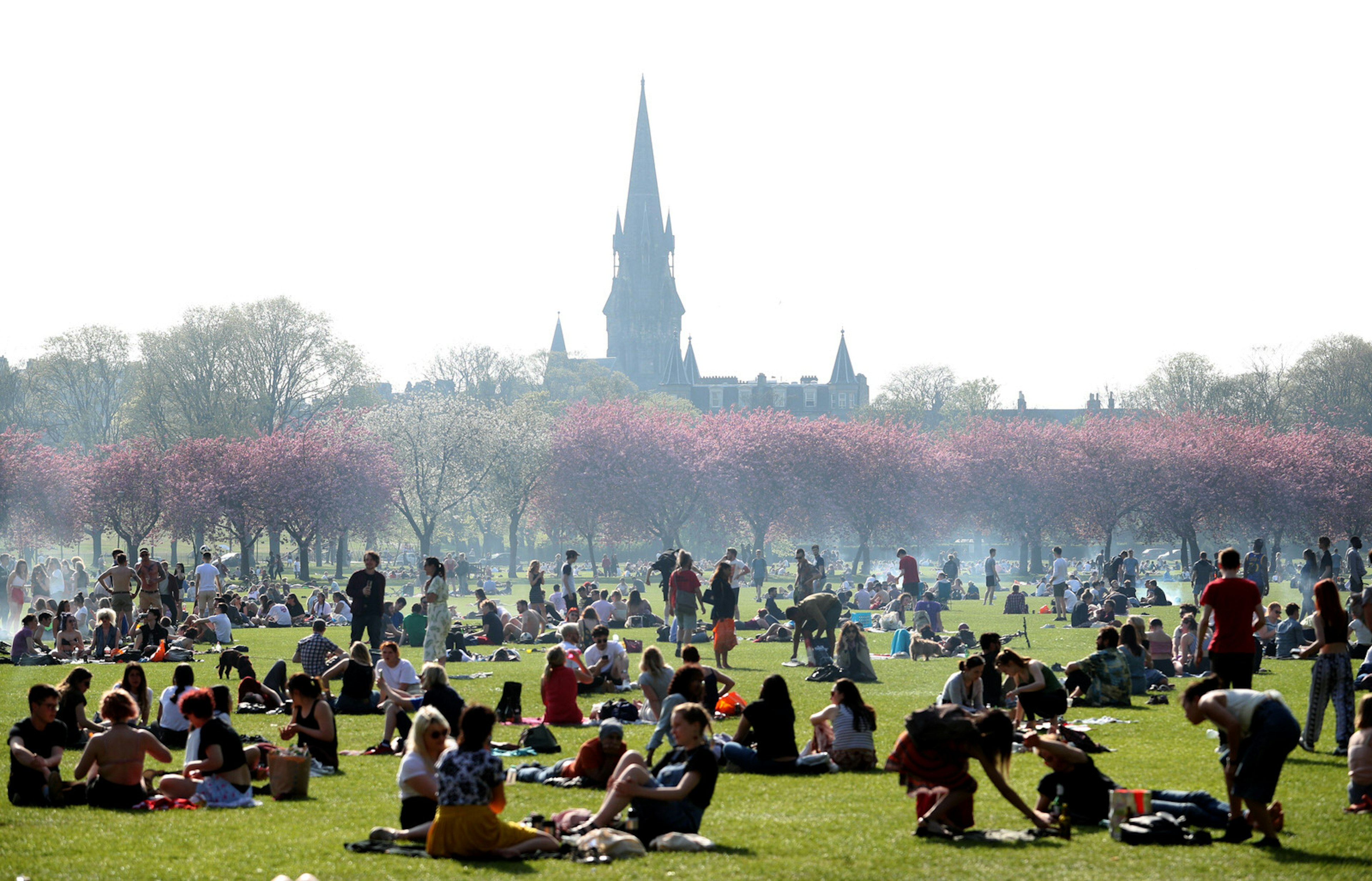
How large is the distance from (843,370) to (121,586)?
412ft

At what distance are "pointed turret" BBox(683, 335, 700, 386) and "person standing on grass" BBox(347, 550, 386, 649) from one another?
13140cm

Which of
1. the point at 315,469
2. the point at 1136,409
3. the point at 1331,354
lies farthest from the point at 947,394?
the point at 315,469

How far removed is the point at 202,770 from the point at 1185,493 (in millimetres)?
62320

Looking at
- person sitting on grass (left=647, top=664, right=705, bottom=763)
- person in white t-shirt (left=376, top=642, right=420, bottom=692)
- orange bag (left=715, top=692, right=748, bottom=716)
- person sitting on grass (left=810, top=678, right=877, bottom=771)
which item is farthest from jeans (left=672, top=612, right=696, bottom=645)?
person sitting on grass (left=810, top=678, right=877, bottom=771)

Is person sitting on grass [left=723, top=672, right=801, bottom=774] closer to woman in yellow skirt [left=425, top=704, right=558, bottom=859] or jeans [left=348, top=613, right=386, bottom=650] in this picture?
woman in yellow skirt [left=425, top=704, right=558, bottom=859]

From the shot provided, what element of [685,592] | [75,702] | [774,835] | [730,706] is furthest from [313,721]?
[685,592]

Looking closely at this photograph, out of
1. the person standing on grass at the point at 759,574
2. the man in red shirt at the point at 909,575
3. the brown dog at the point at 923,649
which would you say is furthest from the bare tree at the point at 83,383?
the brown dog at the point at 923,649

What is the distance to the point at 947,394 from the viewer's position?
389 ft

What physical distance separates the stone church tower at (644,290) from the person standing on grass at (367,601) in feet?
422

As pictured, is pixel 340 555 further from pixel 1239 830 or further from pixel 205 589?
pixel 1239 830

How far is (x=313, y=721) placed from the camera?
42.7 feet

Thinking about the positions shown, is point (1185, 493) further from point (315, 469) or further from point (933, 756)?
point (933, 756)

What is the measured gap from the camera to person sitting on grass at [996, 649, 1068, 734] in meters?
14.6

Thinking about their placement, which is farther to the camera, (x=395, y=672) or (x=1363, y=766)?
(x=395, y=672)
